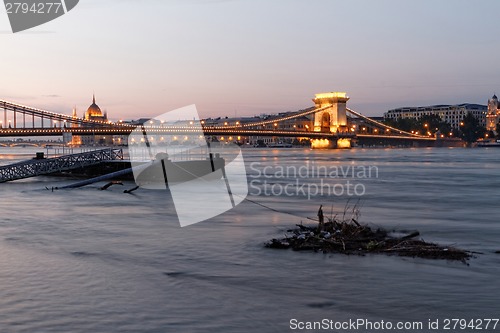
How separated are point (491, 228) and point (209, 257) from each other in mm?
Result: 9866

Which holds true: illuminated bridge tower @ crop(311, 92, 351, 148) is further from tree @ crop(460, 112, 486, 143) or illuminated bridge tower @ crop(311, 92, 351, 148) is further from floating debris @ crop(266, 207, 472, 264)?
floating debris @ crop(266, 207, 472, 264)

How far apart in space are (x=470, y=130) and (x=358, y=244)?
18774 centimetres

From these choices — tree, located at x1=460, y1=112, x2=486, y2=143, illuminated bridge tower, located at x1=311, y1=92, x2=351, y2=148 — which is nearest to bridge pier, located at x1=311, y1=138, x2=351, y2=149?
illuminated bridge tower, located at x1=311, y1=92, x2=351, y2=148

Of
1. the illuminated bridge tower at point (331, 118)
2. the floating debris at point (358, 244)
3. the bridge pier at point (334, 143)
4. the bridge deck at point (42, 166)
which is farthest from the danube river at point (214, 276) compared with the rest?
the illuminated bridge tower at point (331, 118)

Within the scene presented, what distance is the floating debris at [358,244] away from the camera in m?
13.9

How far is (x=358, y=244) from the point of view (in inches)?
572

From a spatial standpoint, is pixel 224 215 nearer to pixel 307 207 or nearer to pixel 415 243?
pixel 307 207

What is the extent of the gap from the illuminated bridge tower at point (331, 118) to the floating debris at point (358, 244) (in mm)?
126540

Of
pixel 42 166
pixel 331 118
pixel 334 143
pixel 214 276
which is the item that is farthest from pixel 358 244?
pixel 331 118

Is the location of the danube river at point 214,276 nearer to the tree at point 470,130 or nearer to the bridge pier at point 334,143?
the bridge pier at point 334,143

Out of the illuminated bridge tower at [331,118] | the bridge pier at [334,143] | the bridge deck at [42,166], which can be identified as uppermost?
the illuminated bridge tower at [331,118]

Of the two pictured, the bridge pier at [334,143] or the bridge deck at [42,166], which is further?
the bridge pier at [334,143]

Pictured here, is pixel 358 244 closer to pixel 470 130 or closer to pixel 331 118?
pixel 331 118

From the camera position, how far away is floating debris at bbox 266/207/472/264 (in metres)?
13.9
